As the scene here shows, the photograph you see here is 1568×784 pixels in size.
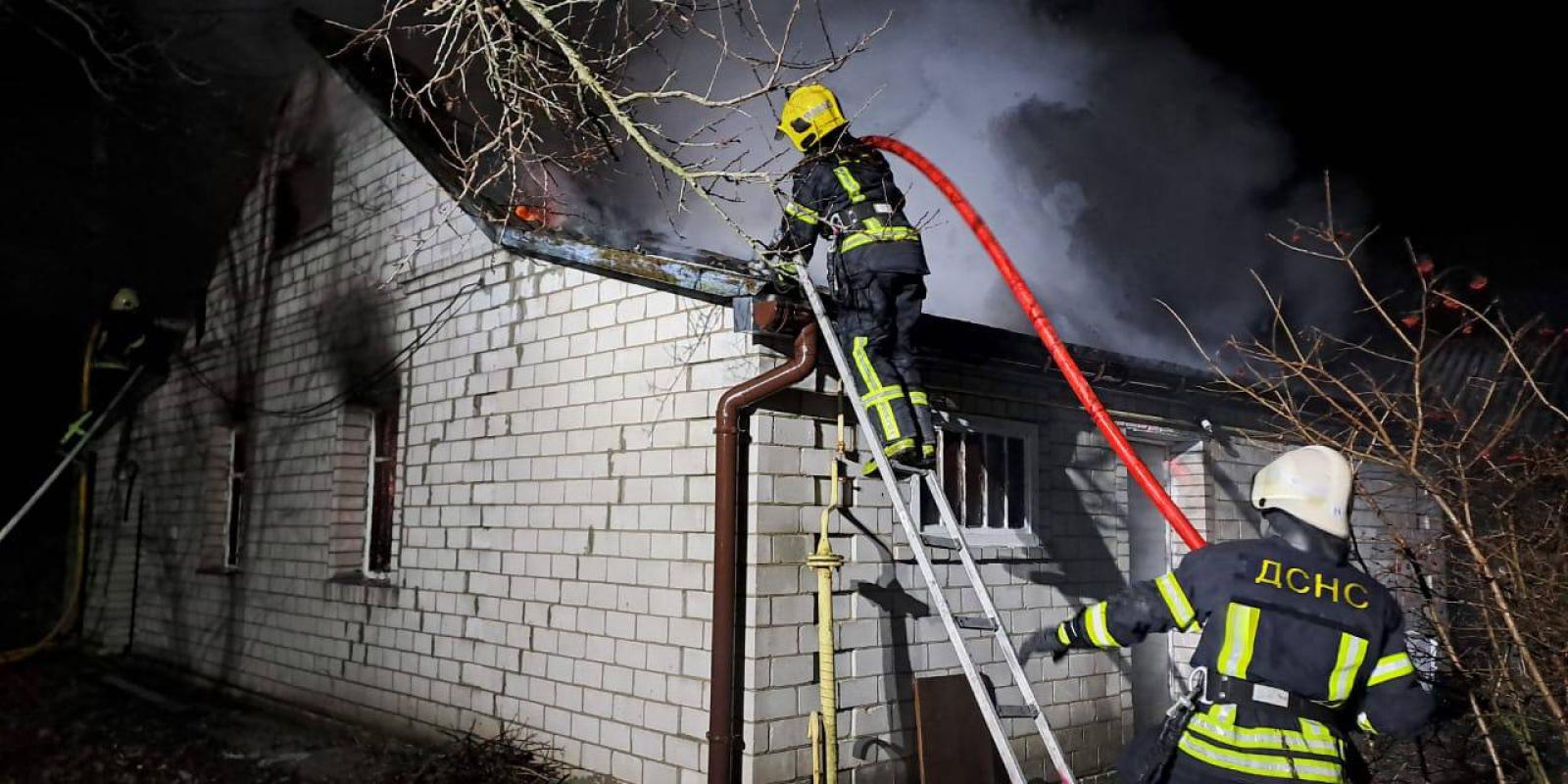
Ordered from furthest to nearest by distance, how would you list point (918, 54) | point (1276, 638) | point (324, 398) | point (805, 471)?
point (918, 54), point (324, 398), point (805, 471), point (1276, 638)

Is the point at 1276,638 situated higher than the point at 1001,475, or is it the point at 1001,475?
the point at 1001,475

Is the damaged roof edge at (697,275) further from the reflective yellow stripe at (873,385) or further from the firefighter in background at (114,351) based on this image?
the firefighter in background at (114,351)

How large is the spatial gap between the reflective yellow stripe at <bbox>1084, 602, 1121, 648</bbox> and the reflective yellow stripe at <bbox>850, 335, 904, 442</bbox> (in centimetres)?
154

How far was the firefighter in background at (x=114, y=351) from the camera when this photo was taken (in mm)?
11258

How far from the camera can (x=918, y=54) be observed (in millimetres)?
11750

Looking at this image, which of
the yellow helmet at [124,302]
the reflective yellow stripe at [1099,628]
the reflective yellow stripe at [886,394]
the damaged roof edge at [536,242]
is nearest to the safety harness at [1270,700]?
the reflective yellow stripe at [1099,628]

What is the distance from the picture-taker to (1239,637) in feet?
9.98

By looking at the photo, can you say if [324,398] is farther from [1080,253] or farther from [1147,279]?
[1147,279]

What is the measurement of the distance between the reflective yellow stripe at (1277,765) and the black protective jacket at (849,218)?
2.62 metres

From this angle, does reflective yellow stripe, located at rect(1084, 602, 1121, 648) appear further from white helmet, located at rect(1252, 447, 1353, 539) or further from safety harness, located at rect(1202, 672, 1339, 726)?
white helmet, located at rect(1252, 447, 1353, 539)

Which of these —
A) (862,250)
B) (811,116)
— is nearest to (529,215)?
(811,116)

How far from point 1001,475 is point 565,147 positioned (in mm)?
3723

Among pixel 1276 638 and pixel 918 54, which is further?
pixel 918 54

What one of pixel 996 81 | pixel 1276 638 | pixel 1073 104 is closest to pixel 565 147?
pixel 1276 638
